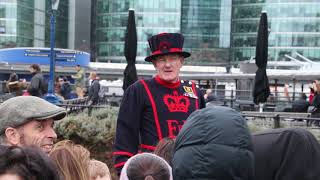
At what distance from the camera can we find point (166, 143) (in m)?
2.62

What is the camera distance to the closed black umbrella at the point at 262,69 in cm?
1095

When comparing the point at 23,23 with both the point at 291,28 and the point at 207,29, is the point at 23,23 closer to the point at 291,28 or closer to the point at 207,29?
the point at 207,29

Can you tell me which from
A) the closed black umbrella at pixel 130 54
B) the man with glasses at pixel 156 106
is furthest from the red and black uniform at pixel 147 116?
the closed black umbrella at pixel 130 54

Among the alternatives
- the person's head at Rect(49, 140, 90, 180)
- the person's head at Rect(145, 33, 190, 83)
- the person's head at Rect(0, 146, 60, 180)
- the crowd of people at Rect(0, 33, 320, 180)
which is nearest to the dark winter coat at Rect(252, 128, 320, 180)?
the crowd of people at Rect(0, 33, 320, 180)

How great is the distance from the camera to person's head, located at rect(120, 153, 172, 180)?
2137 mm

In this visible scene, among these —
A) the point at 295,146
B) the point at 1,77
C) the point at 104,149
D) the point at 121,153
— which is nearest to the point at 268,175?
the point at 295,146

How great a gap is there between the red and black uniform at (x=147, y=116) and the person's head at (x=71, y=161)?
0.54 meters

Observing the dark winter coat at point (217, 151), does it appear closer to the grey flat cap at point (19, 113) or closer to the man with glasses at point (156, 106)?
Answer: the grey flat cap at point (19, 113)

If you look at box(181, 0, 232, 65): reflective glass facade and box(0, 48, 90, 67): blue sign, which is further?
box(181, 0, 232, 65): reflective glass facade

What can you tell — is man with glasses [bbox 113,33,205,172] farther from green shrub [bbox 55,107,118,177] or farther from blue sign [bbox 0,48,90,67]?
blue sign [bbox 0,48,90,67]

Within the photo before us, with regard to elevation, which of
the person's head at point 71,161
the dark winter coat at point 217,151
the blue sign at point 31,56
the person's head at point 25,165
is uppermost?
the blue sign at point 31,56

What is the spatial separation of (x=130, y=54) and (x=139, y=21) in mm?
66348

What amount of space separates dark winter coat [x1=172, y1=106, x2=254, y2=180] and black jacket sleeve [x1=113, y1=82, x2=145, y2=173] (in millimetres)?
1740

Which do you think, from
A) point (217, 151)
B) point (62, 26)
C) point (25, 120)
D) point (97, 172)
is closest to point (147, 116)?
point (97, 172)
